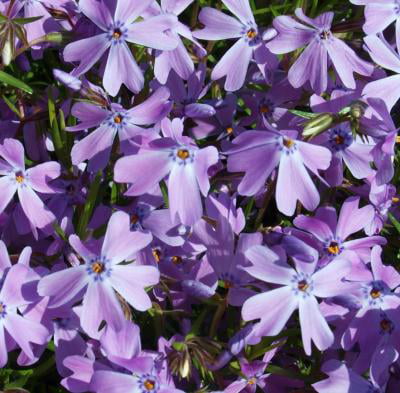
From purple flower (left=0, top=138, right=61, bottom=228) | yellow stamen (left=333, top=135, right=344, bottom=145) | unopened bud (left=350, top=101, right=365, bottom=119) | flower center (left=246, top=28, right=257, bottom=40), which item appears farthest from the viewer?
flower center (left=246, top=28, right=257, bottom=40)

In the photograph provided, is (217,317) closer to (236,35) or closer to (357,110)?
(357,110)

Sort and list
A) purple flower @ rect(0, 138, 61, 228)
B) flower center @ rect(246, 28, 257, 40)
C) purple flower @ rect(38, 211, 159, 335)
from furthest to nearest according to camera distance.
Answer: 1. flower center @ rect(246, 28, 257, 40)
2. purple flower @ rect(0, 138, 61, 228)
3. purple flower @ rect(38, 211, 159, 335)

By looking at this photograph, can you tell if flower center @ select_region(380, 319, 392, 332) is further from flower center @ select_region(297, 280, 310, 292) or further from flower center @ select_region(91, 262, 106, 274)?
flower center @ select_region(91, 262, 106, 274)

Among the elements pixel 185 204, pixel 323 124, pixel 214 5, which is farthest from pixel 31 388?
pixel 214 5

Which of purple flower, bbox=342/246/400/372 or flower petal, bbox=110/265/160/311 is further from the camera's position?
purple flower, bbox=342/246/400/372

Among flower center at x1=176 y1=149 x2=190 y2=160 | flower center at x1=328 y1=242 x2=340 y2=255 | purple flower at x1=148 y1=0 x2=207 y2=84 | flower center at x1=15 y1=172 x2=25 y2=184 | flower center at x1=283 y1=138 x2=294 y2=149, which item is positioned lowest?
flower center at x1=328 y1=242 x2=340 y2=255

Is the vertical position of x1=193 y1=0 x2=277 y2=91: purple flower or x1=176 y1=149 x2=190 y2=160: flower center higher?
x1=193 y1=0 x2=277 y2=91: purple flower

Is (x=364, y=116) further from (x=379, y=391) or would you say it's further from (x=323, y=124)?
(x=379, y=391)

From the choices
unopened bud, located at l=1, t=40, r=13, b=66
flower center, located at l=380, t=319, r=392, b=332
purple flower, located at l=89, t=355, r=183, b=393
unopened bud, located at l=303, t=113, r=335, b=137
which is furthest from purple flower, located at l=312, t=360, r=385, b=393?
unopened bud, located at l=1, t=40, r=13, b=66
